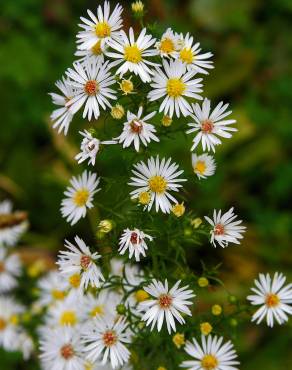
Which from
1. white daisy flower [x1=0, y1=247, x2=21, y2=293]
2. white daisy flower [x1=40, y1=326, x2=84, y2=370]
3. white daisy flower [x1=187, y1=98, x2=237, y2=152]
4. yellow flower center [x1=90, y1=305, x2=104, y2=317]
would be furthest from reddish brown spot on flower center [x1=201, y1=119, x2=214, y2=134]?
white daisy flower [x1=0, y1=247, x2=21, y2=293]

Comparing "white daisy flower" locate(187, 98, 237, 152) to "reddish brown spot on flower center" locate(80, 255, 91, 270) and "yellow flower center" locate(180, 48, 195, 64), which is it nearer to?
"yellow flower center" locate(180, 48, 195, 64)

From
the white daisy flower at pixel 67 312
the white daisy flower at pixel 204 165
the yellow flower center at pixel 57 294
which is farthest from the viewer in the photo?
the yellow flower center at pixel 57 294

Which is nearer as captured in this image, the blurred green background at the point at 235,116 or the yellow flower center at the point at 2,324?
the yellow flower center at the point at 2,324

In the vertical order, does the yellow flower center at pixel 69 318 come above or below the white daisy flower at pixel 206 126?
below

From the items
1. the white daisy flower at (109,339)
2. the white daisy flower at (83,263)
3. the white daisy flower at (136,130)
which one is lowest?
the white daisy flower at (109,339)

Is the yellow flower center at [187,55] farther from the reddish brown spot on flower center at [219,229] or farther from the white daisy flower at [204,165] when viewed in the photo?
the reddish brown spot on flower center at [219,229]

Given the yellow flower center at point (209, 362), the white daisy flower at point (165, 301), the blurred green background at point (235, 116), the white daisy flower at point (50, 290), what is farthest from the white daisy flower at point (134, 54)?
the blurred green background at point (235, 116)

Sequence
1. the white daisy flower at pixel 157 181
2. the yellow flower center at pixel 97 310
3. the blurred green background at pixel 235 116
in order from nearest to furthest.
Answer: the white daisy flower at pixel 157 181 → the yellow flower center at pixel 97 310 → the blurred green background at pixel 235 116
